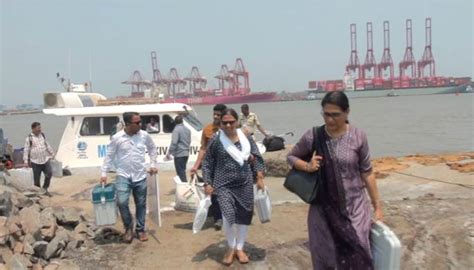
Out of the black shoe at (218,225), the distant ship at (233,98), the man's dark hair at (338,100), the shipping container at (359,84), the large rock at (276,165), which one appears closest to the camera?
the man's dark hair at (338,100)

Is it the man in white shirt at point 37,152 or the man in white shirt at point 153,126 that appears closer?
the man in white shirt at point 37,152

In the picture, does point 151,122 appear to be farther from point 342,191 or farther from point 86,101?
point 342,191

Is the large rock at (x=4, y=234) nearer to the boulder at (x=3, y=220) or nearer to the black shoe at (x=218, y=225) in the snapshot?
the boulder at (x=3, y=220)

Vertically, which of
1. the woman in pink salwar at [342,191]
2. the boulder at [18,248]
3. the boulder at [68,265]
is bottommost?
the boulder at [68,265]

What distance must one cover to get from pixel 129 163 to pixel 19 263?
152cm

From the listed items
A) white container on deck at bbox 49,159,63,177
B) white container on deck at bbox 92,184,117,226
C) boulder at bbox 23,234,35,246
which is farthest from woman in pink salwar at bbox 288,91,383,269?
white container on deck at bbox 49,159,63,177

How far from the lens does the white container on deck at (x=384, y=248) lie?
3324 millimetres

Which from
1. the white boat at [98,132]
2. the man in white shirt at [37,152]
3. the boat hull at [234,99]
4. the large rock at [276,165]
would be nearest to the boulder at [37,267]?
the man in white shirt at [37,152]

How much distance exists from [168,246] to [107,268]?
2.53 feet

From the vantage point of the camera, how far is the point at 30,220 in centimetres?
591

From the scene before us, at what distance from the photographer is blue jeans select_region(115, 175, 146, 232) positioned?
19.1ft

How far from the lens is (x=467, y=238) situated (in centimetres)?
546

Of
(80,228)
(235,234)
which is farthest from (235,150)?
(80,228)

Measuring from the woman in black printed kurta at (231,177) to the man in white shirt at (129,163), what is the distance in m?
1.10
